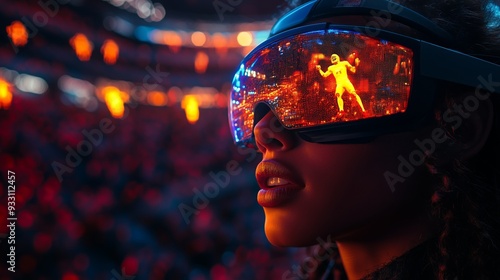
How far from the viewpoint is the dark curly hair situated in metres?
1.32

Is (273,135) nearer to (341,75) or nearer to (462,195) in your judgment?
(341,75)

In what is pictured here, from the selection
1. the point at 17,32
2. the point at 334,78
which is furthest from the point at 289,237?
the point at 17,32

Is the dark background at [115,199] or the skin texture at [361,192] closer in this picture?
the skin texture at [361,192]

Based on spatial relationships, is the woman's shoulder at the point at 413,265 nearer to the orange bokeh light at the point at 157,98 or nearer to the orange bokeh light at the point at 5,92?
the orange bokeh light at the point at 5,92

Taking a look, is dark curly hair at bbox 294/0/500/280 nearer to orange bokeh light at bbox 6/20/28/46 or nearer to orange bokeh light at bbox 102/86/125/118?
orange bokeh light at bbox 6/20/28/46

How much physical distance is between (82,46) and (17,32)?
5.06 metres

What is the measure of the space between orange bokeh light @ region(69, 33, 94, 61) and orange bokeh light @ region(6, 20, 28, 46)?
3330 millimetres

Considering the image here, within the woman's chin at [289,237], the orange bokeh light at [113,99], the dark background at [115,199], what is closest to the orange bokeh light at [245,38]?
the orange bokeh light at [113,99]

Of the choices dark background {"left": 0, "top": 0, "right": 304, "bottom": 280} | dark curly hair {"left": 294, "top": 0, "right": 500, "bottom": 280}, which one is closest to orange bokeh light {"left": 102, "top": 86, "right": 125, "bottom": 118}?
dark background {"left": 0, "top": 0, "right": 304, "bottom": 280}

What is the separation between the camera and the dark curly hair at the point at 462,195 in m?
1.32

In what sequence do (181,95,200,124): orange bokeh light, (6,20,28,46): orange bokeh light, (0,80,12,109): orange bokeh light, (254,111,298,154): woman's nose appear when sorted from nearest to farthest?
1. (254,111,298,154): woman's nose
2. (6,20,28,46): orange bokeh light
3. (0,80,12,109): orange bokeh light
4. (181,95,200,124): orange bokeh light

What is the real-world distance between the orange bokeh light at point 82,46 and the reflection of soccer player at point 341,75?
17121 mm

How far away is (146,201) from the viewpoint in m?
6.64

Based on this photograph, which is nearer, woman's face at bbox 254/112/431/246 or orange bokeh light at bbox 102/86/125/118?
woman's face at bbox 254/112/431/246
